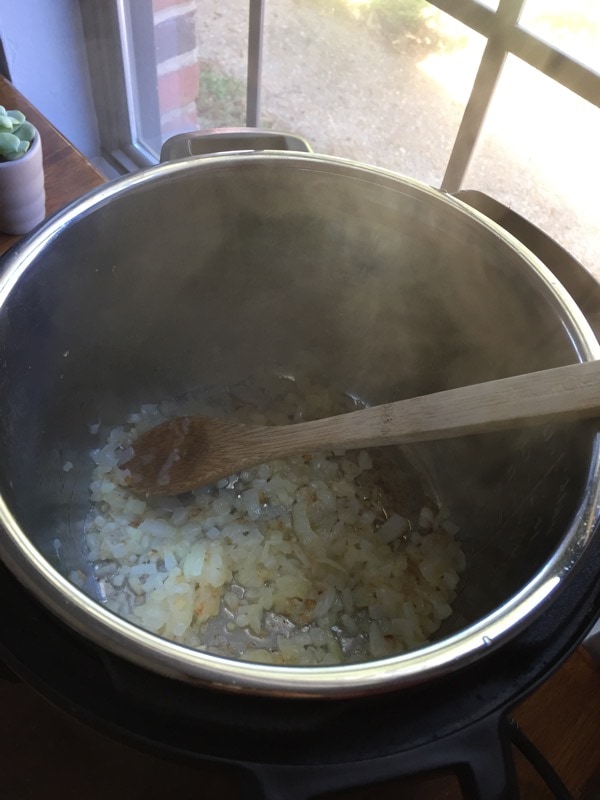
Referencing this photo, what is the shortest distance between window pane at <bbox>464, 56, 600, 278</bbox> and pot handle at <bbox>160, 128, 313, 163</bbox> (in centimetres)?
39

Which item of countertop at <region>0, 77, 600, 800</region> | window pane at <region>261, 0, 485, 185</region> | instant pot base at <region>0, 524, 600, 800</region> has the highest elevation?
instant pot base at <region>0, 524, 600, 800</region>

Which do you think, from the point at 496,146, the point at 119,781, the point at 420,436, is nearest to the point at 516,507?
the point at 420,436

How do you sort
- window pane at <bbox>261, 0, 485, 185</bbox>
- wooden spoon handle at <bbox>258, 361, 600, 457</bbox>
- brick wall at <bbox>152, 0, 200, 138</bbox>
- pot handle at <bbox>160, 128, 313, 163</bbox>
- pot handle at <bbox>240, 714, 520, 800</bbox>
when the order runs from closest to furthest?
pot handle at <bbox>240, 714, 520, 800</bbox>, wooden spoon handle at <bbox>258, 361, 600, 457</bbox>, pot handle at <bbox>160, 128, 313, 163</bbox>, window pane at <bbox>261, 0, 485, 185</bbox>, brick wall at <bbox>152, 0, 200, 138</bbox>

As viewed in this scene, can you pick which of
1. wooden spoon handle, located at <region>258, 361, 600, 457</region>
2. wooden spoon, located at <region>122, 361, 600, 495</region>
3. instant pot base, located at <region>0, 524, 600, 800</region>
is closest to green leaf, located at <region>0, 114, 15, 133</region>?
wooden spoon, located at <region>122, 361, 600, 495</region>

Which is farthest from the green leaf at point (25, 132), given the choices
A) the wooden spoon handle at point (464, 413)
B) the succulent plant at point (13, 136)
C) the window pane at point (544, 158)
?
the window pane at point (544, 158)

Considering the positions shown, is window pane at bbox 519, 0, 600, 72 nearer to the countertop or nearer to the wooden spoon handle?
the wooden spoon handle

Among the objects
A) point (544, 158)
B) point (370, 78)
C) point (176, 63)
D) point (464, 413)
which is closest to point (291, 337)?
point (464, 413)

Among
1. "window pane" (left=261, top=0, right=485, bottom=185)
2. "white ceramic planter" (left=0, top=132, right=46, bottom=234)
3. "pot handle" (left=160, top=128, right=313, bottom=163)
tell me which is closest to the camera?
"pot handle" (left=160, top=128, right=313, bottom=163)

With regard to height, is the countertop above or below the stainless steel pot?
below

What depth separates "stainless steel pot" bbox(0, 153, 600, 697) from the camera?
22.9 inches

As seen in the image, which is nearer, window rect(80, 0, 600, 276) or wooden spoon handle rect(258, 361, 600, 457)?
wooden spoon handle rect(258, 361, 600, 457)

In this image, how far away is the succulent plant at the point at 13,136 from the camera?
3.35 ft

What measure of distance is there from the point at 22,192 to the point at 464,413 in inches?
30.4

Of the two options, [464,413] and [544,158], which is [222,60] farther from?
[464,413]
